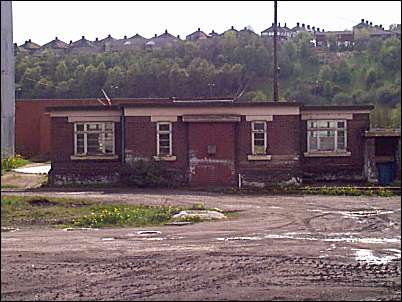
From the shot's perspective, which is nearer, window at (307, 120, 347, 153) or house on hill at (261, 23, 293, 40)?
house on hill at (261, 23, 293, 40)

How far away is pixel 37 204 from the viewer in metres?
20.6

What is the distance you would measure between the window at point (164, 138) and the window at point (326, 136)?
5.66 metres

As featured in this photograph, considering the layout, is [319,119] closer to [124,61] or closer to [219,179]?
[219,179]

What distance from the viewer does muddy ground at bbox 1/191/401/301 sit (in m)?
9.66

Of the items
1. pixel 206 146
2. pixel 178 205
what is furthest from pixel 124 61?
pixel 206 146

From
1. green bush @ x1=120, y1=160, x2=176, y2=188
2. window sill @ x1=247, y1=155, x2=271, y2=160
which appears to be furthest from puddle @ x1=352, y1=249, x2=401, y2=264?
green bush @ x1=120, y1=160, x2=176, y2=188

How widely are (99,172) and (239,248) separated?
17578 millimetres

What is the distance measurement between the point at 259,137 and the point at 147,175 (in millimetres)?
4722

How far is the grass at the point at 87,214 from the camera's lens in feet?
62.8

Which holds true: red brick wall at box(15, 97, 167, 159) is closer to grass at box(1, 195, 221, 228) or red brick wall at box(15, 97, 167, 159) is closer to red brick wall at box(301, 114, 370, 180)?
grass at box(1, 195, 221, 228)

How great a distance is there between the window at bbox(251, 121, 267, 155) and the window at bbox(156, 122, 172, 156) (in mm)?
3332

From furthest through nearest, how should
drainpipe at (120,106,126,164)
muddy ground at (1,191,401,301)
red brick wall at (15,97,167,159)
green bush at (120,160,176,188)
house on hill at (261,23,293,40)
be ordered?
drainpipe at (120,106,126,164), green bush at (120,160,176,188), red brick wall at (15,97,167,159), house on hill at (261,23,293,40), muddy ground at (1,191,401,301)

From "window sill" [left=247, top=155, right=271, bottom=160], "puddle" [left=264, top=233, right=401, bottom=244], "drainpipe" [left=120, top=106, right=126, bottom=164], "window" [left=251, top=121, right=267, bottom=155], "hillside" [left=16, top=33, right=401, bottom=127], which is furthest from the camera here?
"drainpipe" [left=120, top=106, right=126, bottom=164]

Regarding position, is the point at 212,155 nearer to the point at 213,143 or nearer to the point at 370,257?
the point at 213,143
